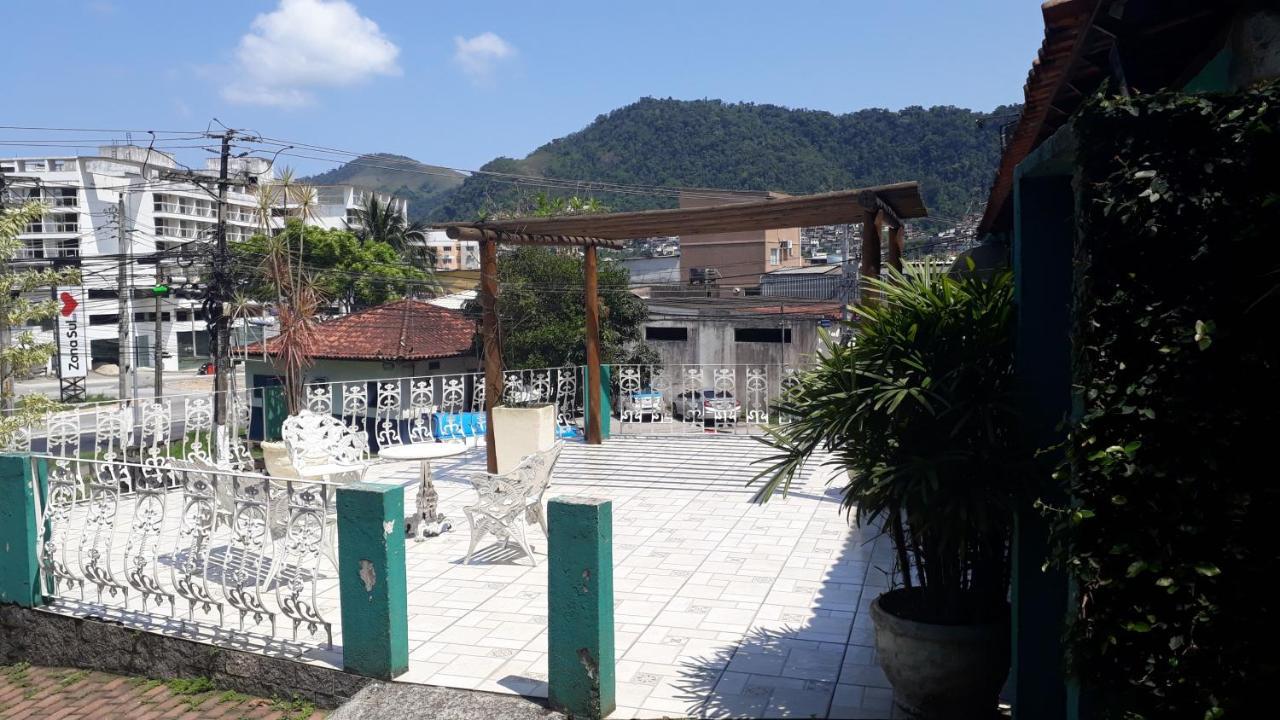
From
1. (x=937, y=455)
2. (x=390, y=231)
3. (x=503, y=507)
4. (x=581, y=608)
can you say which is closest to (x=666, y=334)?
(x=390, y=231)

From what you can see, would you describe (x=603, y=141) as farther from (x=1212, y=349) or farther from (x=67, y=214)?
(x=1212, y=349)

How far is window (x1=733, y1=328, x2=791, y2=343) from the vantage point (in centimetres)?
2528

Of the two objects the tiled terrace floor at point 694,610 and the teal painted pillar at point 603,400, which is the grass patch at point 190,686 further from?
the teal painted pillar at point 603,400

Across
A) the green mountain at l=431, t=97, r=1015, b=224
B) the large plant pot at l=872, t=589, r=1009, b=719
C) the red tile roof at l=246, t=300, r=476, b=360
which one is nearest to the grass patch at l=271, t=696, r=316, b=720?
the large plant pot at l=872, t=589, r=1009, b=719

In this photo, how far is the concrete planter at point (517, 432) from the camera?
9.52 m

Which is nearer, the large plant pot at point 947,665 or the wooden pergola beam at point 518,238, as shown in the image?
the large plant pot at point 947,665

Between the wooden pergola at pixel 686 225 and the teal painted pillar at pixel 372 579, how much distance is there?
445cm

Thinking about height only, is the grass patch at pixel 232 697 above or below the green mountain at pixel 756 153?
below

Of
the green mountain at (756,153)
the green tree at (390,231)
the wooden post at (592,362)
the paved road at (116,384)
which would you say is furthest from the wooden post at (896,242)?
the green mountain at (756,153)

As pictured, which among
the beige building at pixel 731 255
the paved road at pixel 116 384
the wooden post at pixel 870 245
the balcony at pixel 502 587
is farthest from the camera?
the beige building at pixel 731 255

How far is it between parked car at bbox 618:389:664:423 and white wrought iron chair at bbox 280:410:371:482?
5029 millimetres

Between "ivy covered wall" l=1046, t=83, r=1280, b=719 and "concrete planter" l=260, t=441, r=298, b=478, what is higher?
"ivy covered wall" l=1046, t=83, r=1280, b=719

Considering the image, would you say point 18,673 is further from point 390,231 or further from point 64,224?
point 64,224

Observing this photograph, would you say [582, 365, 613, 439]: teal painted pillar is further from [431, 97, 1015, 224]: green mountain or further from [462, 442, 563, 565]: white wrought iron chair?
[431, 97, 1015, 224]: green mountain
